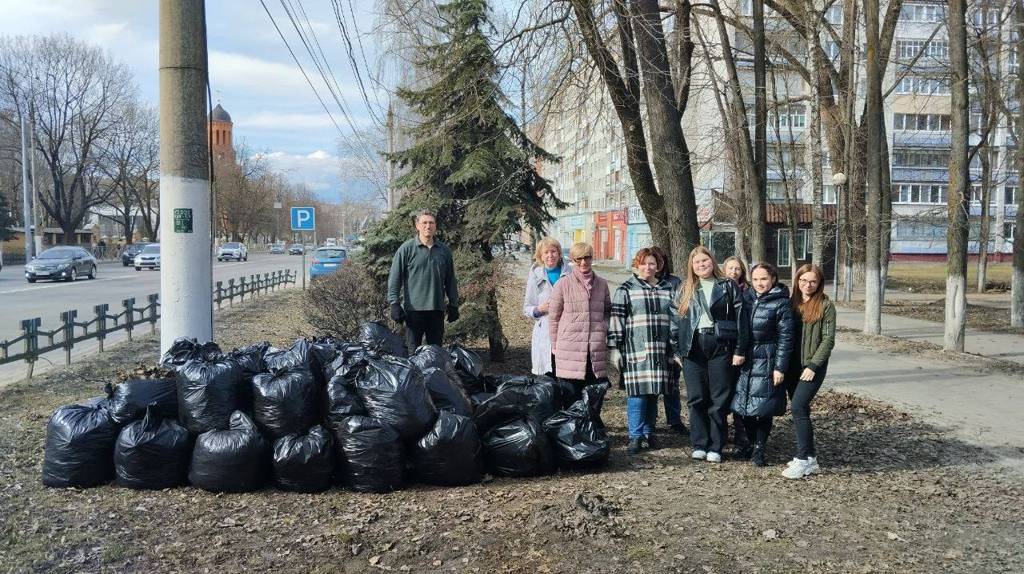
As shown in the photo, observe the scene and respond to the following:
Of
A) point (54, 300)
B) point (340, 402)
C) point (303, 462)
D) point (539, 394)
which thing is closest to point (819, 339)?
point (539, 394)

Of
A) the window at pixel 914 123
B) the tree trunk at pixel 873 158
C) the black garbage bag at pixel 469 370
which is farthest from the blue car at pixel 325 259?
the window at pixel 914 123

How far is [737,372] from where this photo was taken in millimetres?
5531

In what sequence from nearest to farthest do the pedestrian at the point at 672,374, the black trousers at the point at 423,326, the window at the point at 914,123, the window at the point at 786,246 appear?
the pedestrian at the point at 672,374 < the black trousers at the point at 423,326 < the window at the point at 786,246 < the window at the point at 914,123

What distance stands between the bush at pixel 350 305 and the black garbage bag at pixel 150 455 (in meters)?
5.28

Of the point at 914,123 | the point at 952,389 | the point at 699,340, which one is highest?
the point at 914,123

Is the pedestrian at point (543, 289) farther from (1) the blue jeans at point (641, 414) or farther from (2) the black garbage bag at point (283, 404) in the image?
(2) the black garbage bag at point (283, 404)

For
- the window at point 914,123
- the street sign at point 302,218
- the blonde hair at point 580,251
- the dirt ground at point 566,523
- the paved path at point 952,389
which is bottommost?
the paved path at point 952,389

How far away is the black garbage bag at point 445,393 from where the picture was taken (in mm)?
5074

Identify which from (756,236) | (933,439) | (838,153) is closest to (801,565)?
(933,439)

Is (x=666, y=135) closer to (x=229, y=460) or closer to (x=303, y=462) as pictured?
(x=303, y=462)

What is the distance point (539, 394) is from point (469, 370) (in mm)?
660

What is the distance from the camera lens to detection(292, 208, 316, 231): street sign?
2223 cm

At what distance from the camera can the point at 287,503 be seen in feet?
14.8

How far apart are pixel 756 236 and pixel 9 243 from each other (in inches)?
2278
